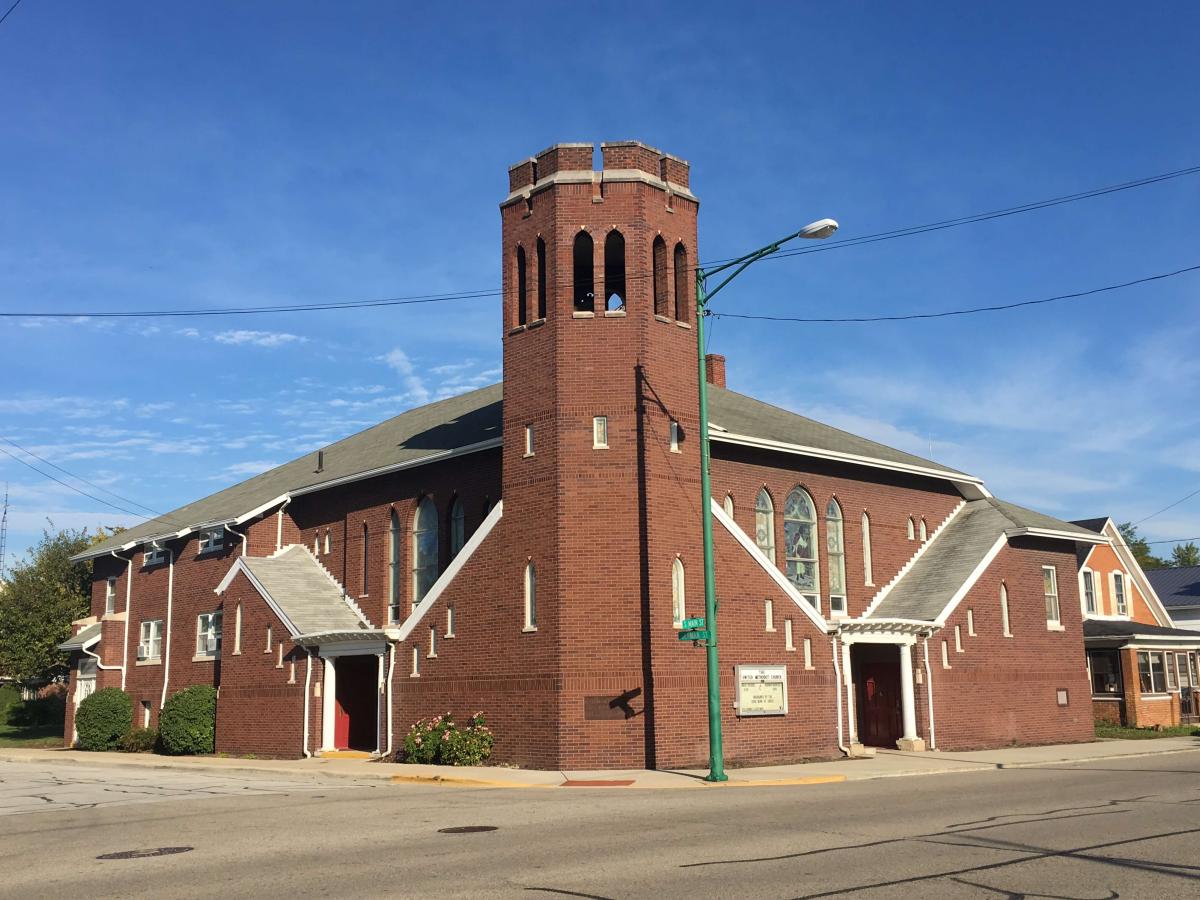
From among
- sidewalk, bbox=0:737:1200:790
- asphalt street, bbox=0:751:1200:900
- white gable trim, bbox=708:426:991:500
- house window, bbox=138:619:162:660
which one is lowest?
sidewalk, bbox=0:737:1200:790

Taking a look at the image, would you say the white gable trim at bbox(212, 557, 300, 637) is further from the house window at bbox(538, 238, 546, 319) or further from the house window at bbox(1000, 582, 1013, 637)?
the house window at bbox(1000, 582, 1013, 637)

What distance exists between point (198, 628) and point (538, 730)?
1650 cm

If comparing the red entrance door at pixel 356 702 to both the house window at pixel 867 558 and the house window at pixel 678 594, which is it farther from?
the house window at pixel 867 558

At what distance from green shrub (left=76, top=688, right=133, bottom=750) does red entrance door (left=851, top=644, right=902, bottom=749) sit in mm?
22552

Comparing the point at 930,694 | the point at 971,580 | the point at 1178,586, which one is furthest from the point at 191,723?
the point at 1178,586

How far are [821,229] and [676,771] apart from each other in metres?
10.8

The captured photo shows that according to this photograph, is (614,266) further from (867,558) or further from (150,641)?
(150,641)

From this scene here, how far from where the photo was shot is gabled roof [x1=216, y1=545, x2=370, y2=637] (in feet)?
104

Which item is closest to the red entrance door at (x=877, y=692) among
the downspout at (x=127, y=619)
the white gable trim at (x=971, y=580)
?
the white gable trim at (x=971, y=580)

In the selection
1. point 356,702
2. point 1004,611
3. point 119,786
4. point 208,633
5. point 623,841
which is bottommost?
point 119,786

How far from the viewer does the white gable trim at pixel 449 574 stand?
1034 inches

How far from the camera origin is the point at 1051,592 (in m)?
35.1

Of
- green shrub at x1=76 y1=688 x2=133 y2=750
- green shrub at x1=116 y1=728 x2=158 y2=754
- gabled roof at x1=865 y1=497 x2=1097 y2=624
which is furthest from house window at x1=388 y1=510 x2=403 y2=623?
gabled roof at x1=865 y1=497 x2=1097 y2=624

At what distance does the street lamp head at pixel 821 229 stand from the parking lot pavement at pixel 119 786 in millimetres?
12684
